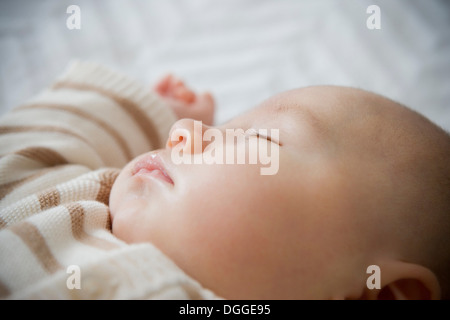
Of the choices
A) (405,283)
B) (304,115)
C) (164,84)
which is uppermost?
(164,84)

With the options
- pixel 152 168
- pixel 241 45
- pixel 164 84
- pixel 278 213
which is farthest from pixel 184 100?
pixel 278 213

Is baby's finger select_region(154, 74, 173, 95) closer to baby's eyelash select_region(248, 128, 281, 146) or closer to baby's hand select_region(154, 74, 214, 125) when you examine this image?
baby's hand select_region(154, 74, 214, 125)

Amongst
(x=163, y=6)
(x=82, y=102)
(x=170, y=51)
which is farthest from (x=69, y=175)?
(x=163, y=6)

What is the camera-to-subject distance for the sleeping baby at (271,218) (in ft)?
1.78

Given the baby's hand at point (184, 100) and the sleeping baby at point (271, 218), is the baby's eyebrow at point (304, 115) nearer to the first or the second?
the sleeping baby at point (271, 218)

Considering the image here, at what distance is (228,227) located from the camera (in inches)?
21.9

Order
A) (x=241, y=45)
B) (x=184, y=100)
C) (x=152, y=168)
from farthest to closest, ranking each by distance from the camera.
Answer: (x=241, y=45) < (x=184, y=100) < (x=152, y=168)

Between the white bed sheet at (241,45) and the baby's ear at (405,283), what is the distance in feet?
1.88

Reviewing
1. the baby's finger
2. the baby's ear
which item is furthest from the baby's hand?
the baby's ear

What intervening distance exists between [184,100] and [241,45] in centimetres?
27

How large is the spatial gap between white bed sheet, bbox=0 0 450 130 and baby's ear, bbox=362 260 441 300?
1.88 feet

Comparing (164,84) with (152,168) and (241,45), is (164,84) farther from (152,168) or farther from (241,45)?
(152,168)

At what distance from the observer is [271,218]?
1.83 feet
